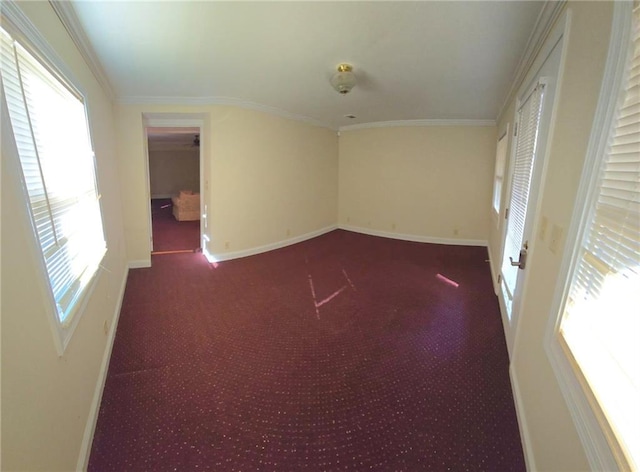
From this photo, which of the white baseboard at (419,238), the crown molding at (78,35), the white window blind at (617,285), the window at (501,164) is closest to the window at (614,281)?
the white window blind at (617,285)

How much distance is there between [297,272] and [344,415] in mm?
2363

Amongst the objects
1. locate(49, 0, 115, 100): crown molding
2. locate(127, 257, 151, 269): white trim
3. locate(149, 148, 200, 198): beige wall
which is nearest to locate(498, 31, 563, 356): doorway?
locate(49, 0, 115, 100): crown molding

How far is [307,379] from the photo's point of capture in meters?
1.92

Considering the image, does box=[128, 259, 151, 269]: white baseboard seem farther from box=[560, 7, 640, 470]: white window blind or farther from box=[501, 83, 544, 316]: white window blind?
box=[560, 7, 640, 470]: white window blind

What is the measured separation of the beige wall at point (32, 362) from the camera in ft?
2.79

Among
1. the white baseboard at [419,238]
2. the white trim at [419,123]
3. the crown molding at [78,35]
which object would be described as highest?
the crown molding at [78,35]

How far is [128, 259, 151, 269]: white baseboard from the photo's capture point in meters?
3.95

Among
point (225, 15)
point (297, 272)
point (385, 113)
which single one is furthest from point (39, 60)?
point (385, 113)

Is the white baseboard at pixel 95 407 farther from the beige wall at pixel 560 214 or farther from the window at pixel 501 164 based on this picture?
the window at pixel 501 164

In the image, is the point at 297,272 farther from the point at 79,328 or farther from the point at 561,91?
the point at 561,91

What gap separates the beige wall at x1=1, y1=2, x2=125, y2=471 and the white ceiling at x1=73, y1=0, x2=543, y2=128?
2.07 ft

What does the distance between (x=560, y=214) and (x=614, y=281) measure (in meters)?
0.59

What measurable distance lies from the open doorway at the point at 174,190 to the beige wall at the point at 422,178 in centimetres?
322

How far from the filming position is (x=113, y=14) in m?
1.84
